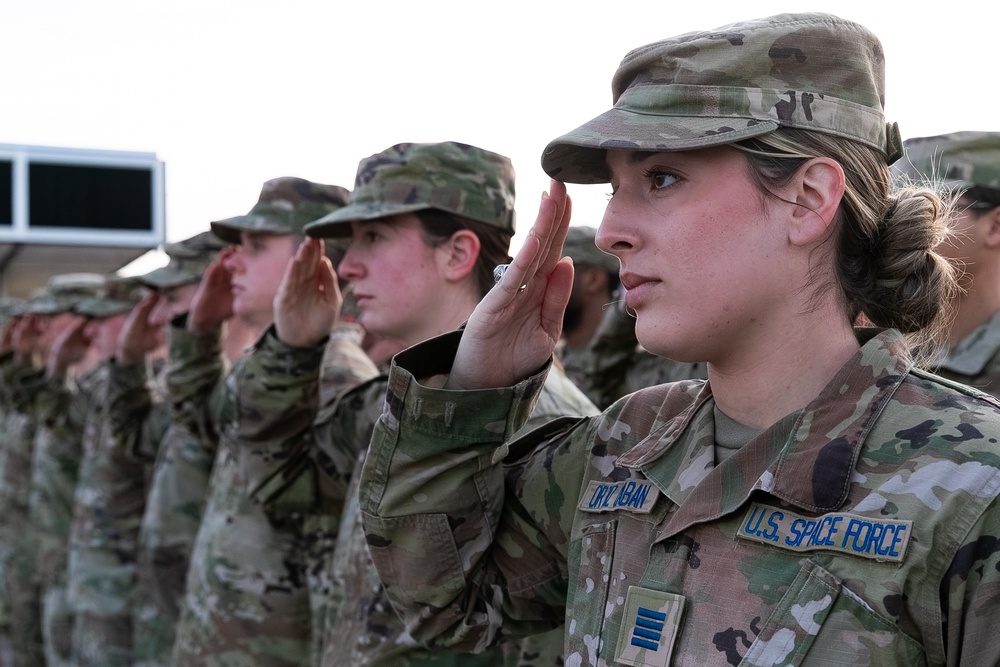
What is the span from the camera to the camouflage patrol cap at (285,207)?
14.4 ft

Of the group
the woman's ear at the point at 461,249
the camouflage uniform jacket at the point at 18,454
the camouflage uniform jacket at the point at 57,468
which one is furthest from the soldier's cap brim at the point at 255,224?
the camouflage uniform jacket at the point at 18,454

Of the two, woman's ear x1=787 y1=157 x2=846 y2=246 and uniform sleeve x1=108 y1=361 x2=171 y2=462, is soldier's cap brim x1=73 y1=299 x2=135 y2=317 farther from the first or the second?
woman's ear x1=787 y1=157 x2=846 y2=246

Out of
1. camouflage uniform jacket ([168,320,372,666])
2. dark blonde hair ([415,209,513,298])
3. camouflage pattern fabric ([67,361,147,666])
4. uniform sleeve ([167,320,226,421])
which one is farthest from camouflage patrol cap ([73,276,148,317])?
dark blonde hair ([415,209,513,298])

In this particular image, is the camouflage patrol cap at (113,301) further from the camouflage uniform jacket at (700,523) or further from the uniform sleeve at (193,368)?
the camouflage uniform jacket at (700,523)

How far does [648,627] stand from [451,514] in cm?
50

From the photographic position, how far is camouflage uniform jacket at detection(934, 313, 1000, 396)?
3197 millimetres

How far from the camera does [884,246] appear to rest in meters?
1.84

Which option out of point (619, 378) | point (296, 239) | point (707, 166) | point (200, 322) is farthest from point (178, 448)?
point (707, 166)

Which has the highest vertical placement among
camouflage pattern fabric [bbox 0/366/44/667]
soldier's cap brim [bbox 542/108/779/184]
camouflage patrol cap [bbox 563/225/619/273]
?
soldier's cap brim [bbox 542/108/779/184]

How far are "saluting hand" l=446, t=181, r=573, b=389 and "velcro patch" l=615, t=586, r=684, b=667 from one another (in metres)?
0.55

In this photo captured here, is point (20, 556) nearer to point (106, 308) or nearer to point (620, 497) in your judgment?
point (106, 308)

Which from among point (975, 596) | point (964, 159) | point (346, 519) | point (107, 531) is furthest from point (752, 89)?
point (107, 531)

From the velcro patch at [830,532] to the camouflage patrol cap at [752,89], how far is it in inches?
22.3

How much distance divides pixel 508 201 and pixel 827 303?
1.80m
